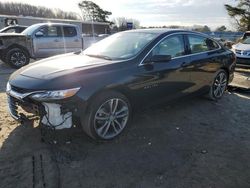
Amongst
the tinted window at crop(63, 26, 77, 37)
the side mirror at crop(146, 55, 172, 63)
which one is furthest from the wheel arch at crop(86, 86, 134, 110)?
the tinted window at crop(63, 26, 77, 37)

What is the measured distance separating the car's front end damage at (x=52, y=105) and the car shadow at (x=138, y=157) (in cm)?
32

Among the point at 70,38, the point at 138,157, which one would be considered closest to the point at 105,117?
the point at 138,157

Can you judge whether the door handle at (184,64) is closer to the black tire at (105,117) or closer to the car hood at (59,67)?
the black tire at (105,117)

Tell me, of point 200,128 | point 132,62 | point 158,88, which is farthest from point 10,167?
point 200,128

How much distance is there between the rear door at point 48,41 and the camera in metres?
10.6

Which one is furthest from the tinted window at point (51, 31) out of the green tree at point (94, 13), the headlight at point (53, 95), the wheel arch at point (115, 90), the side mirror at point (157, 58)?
the green tree at point (94, 13)

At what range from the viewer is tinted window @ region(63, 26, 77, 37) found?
37.1 ft

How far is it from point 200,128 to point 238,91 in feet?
10.1

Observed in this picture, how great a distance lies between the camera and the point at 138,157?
3434mm

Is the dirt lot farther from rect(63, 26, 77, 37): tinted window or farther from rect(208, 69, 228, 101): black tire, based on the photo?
rect(63, 26, 77, 37): tinted window

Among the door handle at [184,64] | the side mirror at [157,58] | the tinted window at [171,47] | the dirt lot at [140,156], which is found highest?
the tinted window at [171,47]

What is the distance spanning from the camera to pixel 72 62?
13.1 ft

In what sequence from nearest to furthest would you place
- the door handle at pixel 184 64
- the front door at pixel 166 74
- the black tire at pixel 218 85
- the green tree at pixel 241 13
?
the front door at pixel 166 74 → the door handle at pixel 184 64 → the black tire at pixel 218 85 → the green tree at pixel 241 13

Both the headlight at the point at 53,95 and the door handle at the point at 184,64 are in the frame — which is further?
the door handle at the point at 184,64
